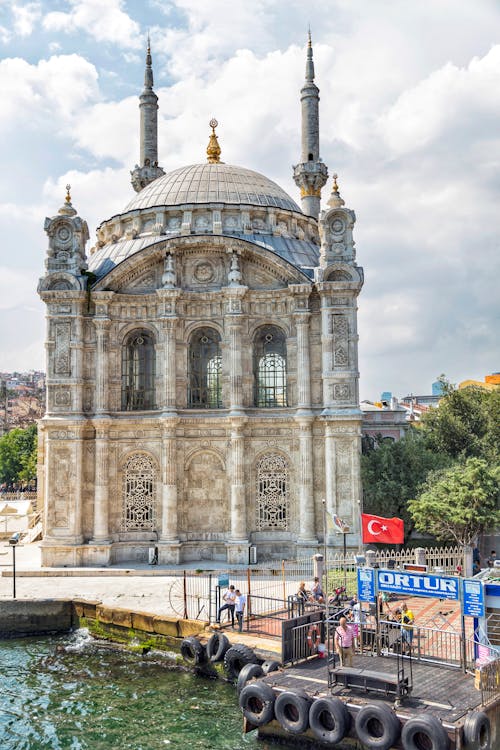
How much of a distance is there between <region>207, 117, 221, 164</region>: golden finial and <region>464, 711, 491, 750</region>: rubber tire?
31.9m

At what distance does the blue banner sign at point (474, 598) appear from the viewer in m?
16.9

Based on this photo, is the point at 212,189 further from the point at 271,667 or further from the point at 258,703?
the point at 258,703

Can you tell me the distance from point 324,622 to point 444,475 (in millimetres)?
15098

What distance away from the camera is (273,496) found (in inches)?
1254

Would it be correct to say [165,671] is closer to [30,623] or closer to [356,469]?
[30,623]

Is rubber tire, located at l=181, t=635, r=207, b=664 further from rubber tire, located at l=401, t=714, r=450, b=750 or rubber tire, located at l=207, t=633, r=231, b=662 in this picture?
rubber tire, located at l=401, t=714, r=450, b=750

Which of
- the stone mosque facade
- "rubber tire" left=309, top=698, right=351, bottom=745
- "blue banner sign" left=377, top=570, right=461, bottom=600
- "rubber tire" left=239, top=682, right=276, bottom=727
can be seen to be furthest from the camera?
the stone mosque facade

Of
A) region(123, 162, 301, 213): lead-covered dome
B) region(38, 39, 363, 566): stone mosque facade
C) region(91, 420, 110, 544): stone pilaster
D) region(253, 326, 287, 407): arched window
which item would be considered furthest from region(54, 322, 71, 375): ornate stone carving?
region(253, 326, 287, 407): arched window

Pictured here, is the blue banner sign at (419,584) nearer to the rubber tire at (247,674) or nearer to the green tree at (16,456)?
the rubber tire at (247,674)

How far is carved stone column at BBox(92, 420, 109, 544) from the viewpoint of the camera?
31391mm

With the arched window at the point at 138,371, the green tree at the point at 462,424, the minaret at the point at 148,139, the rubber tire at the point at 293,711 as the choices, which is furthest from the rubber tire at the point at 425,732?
the minaret at the point at 148,139

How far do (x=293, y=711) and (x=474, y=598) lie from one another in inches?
191

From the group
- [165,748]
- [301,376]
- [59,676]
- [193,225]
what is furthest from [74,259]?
[165,748]

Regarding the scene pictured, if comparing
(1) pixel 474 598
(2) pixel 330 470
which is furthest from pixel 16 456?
(1) pixel 474 598
